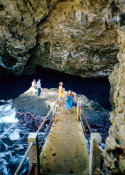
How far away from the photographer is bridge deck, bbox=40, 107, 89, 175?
314 cm

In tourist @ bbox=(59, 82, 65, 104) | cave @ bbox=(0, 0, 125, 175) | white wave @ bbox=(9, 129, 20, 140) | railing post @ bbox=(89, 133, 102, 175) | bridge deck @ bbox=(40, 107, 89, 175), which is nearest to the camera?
railing post @ bbox=(89, 133, 102, 175)

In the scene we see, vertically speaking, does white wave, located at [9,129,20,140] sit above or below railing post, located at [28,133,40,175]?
below

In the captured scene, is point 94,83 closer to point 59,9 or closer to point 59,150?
point 59,9

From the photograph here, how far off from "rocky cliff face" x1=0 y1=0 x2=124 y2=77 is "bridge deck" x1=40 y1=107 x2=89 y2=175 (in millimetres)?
11699

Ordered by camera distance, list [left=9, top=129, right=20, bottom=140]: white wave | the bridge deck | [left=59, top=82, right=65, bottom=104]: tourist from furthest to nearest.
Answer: [left=59, top=82, right=65, bottom=104]: tourist, [left=9, top=129, right=20, bottom=140]: white wave, the bridge deck

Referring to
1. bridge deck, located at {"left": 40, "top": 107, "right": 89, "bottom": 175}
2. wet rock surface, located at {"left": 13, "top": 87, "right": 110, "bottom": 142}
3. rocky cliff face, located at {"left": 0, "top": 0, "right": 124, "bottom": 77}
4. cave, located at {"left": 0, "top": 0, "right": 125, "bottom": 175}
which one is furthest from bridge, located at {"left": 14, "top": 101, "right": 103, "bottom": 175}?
rocky cliff face, located at {"left": 0, "top": 0, "right": 124, "bottom": 77}

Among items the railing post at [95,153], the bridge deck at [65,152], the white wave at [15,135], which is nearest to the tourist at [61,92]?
the bridge deck at [65,152]

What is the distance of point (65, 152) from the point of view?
12.2 ft

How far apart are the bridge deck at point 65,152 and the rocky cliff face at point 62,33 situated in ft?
38.4

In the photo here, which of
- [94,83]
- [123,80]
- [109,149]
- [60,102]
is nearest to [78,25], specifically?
[60,102]

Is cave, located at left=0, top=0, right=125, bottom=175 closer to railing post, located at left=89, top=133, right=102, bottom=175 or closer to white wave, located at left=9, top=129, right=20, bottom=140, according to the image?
railing post, located at left=89, top=133, right=102, bottom=175

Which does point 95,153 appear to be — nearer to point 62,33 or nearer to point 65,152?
point 65,152

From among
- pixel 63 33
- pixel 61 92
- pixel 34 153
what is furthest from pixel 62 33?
pixel 34 153

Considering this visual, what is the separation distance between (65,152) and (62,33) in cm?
1462
